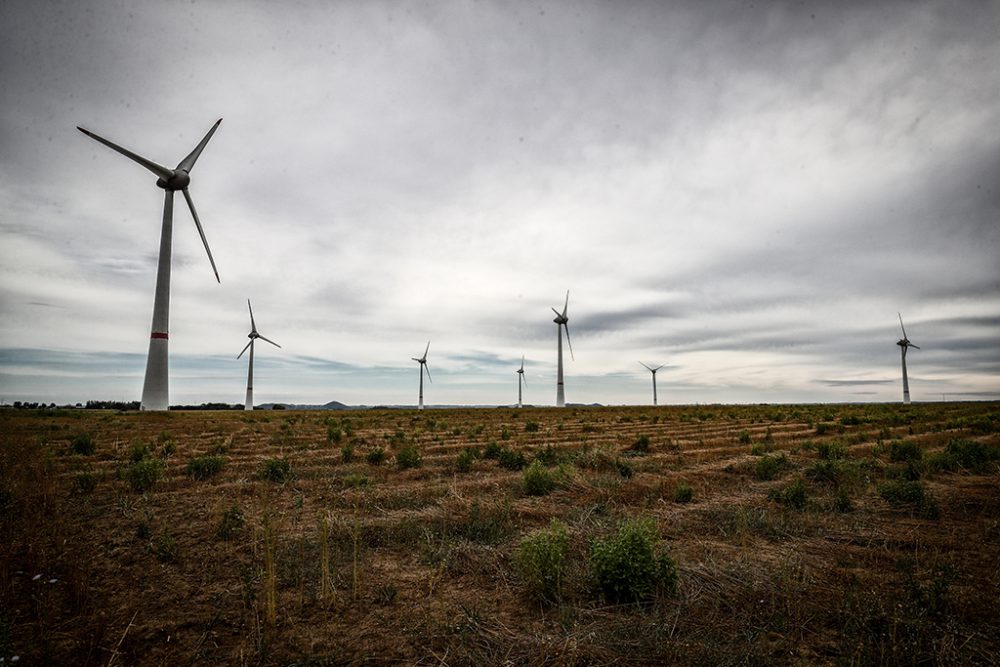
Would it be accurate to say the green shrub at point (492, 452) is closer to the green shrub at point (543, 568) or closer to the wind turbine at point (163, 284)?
the green shrub at point (543, 568)

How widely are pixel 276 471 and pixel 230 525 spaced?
18.5 ft

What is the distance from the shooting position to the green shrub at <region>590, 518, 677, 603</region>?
6594 millimetres

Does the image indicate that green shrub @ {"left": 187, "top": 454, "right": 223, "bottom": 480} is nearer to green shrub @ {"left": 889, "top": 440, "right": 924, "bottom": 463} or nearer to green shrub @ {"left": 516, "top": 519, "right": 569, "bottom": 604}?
green shrub @ {"left": 516, "top": 519, "right": 569, "bottom": 604}

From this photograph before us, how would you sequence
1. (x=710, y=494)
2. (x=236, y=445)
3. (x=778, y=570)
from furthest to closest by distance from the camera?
(x=236, y=445) < (x=710, y=494) < (x=778, y=570)

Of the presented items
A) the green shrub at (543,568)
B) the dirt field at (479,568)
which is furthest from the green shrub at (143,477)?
the green shrub at (543,568)

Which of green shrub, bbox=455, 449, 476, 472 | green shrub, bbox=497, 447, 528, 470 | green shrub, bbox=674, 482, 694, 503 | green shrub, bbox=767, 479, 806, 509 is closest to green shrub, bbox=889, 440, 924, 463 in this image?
green shrub, bbox=767, 479, 806, 509

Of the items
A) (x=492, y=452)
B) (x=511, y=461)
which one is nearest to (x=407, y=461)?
(x=511, y=461)

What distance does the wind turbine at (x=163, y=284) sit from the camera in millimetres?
54500

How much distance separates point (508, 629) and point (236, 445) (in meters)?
21.7

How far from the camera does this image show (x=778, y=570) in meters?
7.34

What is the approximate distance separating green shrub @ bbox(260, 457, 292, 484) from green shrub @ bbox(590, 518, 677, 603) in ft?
35.2

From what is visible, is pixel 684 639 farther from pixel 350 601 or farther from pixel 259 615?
pixel 259 615

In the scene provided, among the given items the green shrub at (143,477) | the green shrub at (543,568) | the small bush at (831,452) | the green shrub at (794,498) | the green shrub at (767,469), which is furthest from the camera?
the small bush at (831,452)

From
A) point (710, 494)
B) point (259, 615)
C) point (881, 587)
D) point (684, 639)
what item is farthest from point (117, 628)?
point (710, 494)
